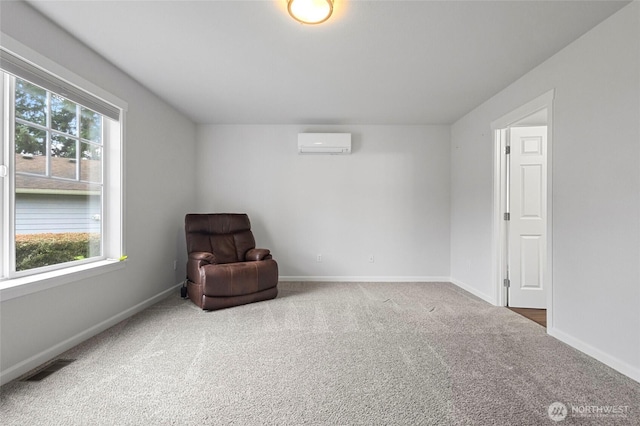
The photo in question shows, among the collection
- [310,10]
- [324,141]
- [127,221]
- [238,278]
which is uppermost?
[310,10]

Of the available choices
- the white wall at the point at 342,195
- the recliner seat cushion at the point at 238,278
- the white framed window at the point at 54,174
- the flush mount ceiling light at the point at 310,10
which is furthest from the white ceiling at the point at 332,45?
the recliner seat cushion at the point at 238,278

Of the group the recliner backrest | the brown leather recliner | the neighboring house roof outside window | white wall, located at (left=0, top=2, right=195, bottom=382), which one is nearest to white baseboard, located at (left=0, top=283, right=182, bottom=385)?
white wall, located at (left=0, top=2, right=195, bottom=382)

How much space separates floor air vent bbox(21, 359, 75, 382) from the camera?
170cm

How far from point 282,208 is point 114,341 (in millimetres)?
2504

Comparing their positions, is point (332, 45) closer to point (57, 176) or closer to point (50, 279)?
point (57, 176)

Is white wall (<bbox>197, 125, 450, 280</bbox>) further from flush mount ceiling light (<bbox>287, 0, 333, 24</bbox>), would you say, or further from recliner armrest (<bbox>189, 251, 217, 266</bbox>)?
flush mount ceiling light (<bbox>287, 0, 333, 24</bbox>)

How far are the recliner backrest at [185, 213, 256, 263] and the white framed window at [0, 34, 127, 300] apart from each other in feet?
2.96

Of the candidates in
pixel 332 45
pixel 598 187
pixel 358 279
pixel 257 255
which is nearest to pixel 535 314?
pixel 598 187

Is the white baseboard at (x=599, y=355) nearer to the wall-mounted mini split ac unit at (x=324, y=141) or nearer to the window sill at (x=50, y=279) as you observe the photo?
the wall-mounted mini split ac unit at (x=324, y=141)

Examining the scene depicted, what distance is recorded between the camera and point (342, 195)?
421cm

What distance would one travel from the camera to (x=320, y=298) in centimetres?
337

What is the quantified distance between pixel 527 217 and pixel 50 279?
427 centimetres

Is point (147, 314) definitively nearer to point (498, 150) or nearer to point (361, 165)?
point (361, 165)

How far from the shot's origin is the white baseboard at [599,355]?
5.65 ft
